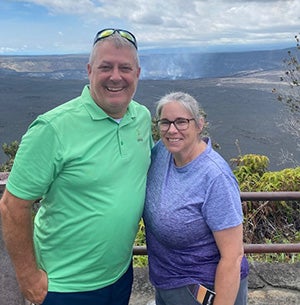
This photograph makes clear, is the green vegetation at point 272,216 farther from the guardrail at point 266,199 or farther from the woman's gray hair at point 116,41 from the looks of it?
the woman's gray hair at point 116,41

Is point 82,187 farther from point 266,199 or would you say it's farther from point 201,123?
point 266,199

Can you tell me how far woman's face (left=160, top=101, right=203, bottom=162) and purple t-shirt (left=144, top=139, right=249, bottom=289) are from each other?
0.16ft

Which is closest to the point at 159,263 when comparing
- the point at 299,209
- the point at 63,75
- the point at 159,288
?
the point at 159,288

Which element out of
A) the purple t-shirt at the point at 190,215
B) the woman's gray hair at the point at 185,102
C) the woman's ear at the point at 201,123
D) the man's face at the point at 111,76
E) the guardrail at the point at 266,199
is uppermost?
the man's face at the point at 111,76

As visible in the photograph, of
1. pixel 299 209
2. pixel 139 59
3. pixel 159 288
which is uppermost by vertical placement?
pixel 139 59

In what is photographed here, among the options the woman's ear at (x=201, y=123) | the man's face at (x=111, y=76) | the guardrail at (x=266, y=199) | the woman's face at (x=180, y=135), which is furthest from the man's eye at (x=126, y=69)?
the guardrail at (x=266, y=199)

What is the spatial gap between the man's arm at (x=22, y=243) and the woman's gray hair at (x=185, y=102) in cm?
66

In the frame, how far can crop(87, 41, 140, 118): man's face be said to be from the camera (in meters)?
1.81

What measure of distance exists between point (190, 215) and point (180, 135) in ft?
1.04

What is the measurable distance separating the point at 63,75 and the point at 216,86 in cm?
5644

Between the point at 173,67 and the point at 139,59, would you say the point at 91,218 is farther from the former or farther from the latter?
the point at 173,67

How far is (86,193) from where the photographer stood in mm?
1756

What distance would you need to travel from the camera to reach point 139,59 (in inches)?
77.4

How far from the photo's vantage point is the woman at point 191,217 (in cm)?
169
